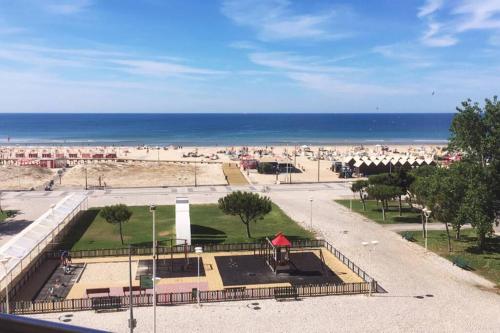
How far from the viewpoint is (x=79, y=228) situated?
39.9m

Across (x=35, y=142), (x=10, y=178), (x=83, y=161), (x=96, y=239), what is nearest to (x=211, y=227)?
(x=96, y=239)

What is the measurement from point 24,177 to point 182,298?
53.8 m

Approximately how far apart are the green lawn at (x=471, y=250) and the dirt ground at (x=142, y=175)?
32579 mm

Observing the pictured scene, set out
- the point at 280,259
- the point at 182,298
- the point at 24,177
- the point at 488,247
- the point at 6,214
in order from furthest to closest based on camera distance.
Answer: the point at 24,177
the point at 6,214
the point at 488,247
the point at 280,259
the point at 182,298

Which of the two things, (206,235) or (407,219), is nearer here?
(206,235)

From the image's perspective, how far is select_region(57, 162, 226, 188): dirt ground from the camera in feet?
214

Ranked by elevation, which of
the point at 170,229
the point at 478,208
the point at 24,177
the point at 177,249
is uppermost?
the point at 478,208

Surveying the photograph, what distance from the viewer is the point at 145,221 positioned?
1652 inches

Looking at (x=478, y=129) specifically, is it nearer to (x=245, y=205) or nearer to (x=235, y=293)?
(x=245, y=205)

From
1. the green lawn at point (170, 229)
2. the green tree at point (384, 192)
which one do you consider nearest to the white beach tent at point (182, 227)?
the green lawn at point (170, 229)

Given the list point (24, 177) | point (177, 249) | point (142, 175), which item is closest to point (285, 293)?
point (177, 249)

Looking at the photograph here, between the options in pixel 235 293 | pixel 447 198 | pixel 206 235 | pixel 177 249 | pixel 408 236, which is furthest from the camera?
pixel 206 235

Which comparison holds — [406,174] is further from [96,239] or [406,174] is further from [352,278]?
[96,239]

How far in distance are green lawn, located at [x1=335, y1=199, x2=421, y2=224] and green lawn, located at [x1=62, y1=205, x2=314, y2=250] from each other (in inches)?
304
